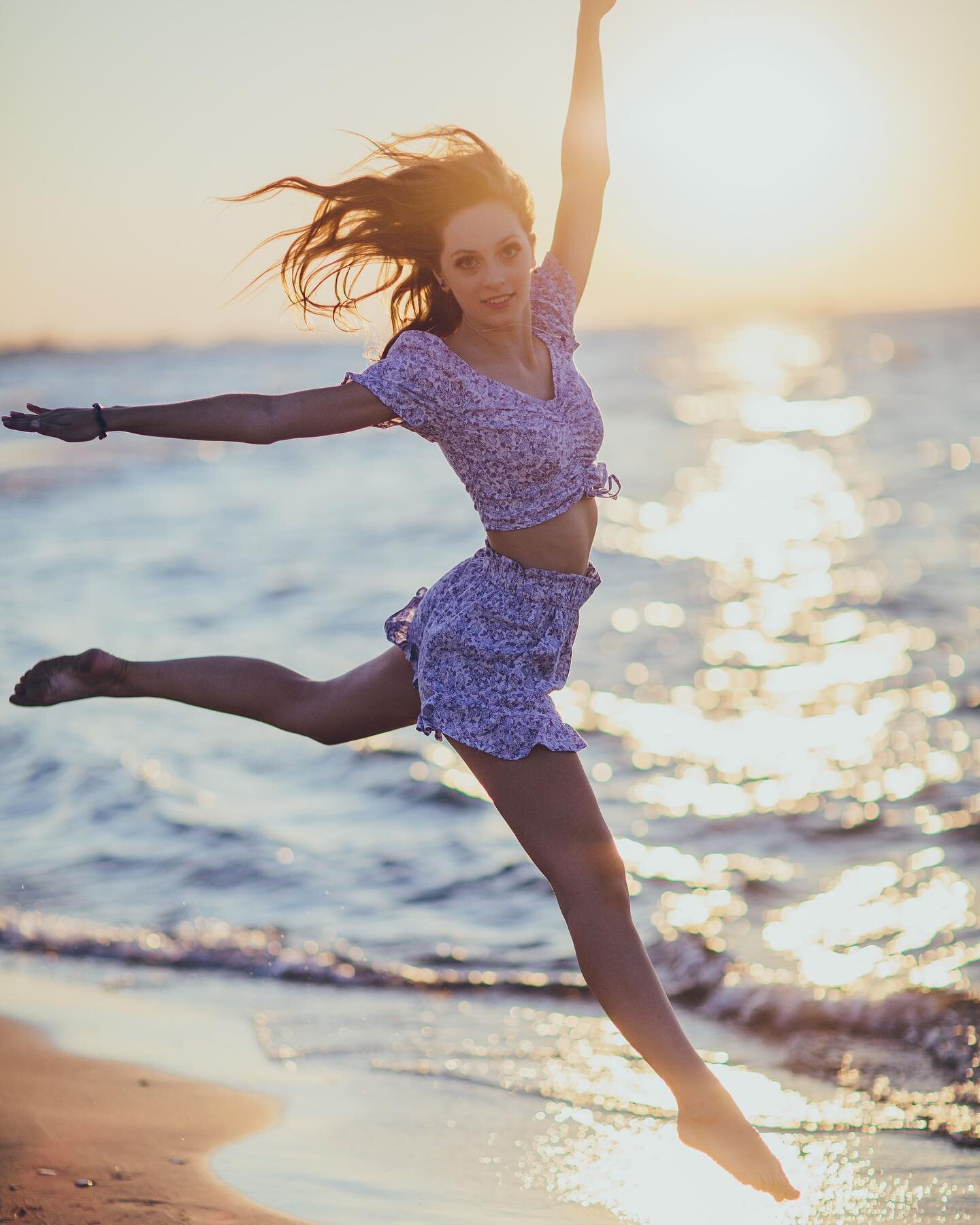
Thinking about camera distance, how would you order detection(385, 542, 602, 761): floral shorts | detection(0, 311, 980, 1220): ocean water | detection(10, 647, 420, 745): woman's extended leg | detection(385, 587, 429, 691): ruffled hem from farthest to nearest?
detection(0, 311, 980, 1220): ocean water, detection(10, 647, 420, 745): woman's extended leg, detection(385, 587, 429, 691): ruffled hem, detection(385, 542, 602, 761): floral shorts

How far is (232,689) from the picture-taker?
3963 millimetres

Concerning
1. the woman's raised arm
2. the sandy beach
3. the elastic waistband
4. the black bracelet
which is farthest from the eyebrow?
the sandy beach

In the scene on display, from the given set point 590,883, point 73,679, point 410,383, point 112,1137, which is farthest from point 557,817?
point 112,1137

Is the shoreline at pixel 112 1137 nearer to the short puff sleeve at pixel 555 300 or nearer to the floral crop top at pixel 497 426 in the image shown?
the floral crop top at pixel 497 426

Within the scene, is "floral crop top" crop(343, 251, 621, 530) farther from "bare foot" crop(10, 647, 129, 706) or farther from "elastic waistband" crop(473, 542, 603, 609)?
"bare foot" crop(10, 647, 129, 706)

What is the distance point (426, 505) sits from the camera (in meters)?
18.8

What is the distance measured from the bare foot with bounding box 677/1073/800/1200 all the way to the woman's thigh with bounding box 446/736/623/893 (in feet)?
1.74

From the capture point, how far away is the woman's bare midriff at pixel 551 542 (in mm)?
3543

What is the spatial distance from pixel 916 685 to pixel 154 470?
16.0m

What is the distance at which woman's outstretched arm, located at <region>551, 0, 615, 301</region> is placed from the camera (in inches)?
156

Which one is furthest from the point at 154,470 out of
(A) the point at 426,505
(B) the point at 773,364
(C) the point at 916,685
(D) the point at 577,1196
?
(B) the point at 773,364

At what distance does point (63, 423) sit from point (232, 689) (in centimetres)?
112

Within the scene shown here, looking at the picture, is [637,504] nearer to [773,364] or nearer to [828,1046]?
[828,1046]

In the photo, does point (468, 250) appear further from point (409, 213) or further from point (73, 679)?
point (73, 679)
